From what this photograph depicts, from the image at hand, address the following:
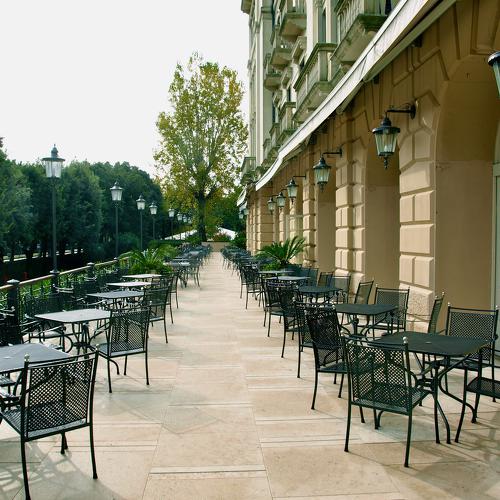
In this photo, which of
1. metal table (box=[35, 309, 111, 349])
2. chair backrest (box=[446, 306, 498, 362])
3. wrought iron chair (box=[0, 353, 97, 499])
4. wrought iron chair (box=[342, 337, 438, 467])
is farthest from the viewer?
metal table (box=[35, 309, 111, 349])

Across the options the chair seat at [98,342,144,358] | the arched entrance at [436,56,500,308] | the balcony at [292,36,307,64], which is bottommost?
the chair seat at [98,342,144,358]

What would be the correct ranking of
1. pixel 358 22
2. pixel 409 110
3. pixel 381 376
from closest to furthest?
pixel 381 376
pixel 409 110
pixel 358 22

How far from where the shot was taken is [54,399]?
3.44 metres

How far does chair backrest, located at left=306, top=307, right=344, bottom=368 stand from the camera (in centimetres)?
496

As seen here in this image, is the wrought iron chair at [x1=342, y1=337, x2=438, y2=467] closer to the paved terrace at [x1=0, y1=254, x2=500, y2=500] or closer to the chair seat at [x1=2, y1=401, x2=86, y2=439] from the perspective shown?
the paved terrace at [x1=0, y1=254, x2=500, y2=500]

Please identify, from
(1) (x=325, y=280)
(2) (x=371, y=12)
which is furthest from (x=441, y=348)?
(2) (x=371, y=12)

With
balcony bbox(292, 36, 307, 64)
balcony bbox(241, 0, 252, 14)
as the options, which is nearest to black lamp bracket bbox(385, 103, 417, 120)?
balcony bbox(292, 36, 307, 64)

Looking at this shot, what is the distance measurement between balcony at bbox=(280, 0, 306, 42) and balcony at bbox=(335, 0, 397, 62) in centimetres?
635

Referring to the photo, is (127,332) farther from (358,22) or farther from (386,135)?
(358,22)

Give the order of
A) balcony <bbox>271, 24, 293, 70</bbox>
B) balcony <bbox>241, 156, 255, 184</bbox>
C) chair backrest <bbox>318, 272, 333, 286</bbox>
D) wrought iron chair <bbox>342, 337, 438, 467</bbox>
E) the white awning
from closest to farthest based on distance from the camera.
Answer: wrought iron chair <bbox>342, 337, 438, 467</bbox> → the white awning → chair backrest <bbox>318, 272, 333, 286</bbox> → balcony <bbox>271, 24, 293, 70</bbox> → balcony <bbox>241, 156, 255, 184</bbox>

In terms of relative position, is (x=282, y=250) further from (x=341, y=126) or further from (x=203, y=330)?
(x=203, y=330)

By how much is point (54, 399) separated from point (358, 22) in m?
7.95

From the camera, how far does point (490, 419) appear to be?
14.8ft

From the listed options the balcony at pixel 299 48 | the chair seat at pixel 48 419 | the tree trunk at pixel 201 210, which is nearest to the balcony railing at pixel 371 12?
the balcony at pixel 299 48
